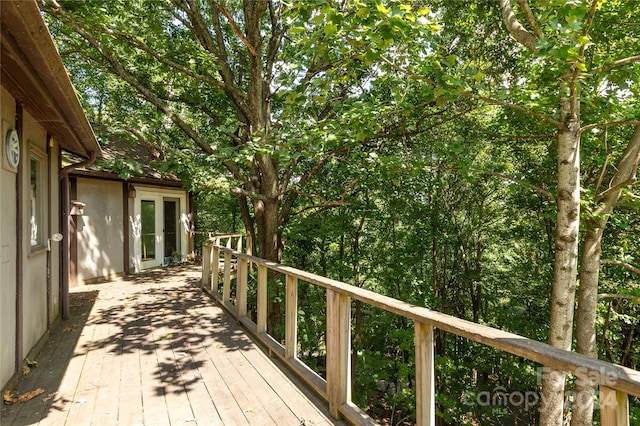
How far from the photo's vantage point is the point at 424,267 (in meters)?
11.6

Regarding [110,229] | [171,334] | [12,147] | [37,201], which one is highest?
[12,147]

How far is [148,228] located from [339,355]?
28.7 feet

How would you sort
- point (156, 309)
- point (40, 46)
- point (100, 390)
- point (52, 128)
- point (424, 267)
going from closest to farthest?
point (40, 46)
point (100, 390)
point (52, 128)
point (156, 309)
point (424, 267)

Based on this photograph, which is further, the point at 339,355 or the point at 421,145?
the point at 421,145

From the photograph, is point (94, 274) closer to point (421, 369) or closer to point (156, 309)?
point (156, 309)

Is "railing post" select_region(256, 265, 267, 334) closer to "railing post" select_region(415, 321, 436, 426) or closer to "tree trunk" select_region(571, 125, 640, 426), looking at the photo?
"railing post" select_region(415, 321, 436, 426)

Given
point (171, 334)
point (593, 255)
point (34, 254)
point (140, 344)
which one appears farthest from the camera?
point (593, 255)

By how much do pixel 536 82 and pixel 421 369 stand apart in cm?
506

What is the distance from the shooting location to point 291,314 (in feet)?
10.3

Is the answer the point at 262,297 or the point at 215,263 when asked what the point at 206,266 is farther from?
the point at 262,297

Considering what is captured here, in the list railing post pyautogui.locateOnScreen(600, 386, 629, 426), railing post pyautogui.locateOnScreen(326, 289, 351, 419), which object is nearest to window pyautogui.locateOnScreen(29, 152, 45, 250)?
railing post pyautogui.locateOnScreen(326, 289, 351, 419)

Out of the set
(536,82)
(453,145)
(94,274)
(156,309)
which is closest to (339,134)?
(453,145)

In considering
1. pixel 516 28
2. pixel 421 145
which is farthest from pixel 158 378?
pixel 421 145

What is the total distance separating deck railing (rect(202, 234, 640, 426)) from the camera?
1.08 metres
